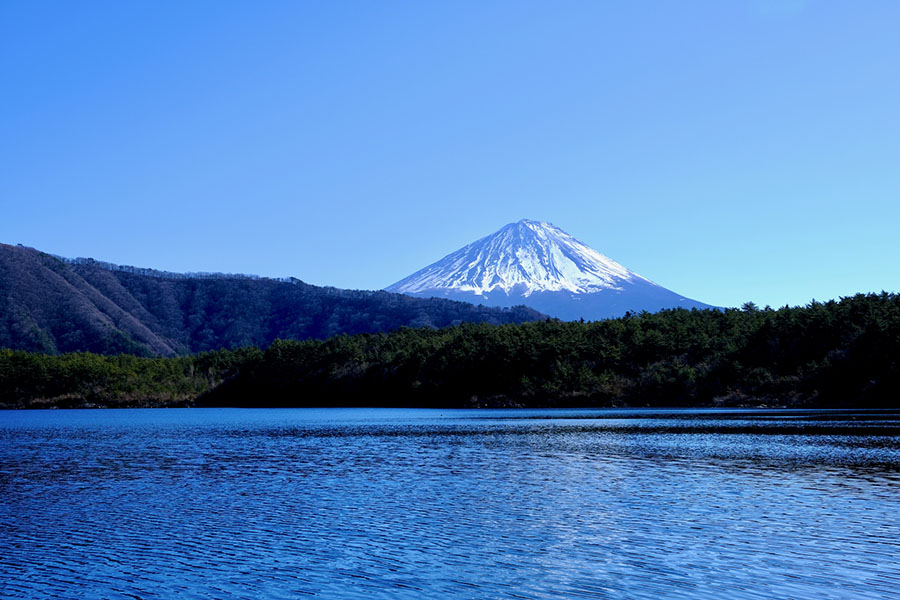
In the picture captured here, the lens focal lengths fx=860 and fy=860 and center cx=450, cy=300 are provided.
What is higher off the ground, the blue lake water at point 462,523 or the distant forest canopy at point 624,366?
the distant forest canopy at point 624,366

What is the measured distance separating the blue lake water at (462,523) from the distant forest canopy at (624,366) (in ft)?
231

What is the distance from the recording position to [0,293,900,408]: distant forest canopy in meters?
124

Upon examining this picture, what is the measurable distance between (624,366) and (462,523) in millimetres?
126090

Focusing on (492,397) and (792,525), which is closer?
(792,525)

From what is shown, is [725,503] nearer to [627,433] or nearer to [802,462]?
[802,462]

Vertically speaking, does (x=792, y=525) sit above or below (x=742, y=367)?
below

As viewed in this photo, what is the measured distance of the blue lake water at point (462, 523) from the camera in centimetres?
2159

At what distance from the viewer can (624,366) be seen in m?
152

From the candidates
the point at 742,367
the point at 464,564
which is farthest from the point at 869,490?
the point at 742,367

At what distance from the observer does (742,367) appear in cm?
13625

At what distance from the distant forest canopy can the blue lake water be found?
70550 millimetres

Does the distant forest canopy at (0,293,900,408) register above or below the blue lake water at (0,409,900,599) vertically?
above

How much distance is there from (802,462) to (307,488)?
2709 cm

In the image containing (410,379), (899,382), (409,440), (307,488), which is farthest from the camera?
(410,379)
